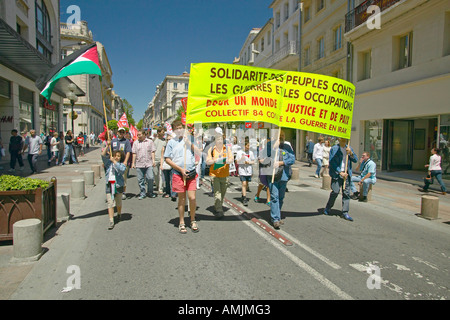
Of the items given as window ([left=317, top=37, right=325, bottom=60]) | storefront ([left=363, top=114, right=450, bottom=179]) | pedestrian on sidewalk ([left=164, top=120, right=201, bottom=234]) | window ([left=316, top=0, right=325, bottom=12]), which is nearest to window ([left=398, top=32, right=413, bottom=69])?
storefront ([left=363, top=114, right=450, bottom=179])

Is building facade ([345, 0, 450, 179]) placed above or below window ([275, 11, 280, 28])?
below

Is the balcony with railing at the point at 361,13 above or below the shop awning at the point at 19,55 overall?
above

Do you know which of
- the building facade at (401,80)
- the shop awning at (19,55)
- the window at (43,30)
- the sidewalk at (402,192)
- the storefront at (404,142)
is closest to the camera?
the sidewalk at (402,192)

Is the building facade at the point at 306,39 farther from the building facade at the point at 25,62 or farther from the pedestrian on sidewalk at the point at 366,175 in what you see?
the building facade at the point at 25,62

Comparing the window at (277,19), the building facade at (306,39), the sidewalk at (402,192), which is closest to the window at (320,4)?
the building facade at (306,39)

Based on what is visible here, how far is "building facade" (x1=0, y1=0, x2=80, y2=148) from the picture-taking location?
14.1 meters

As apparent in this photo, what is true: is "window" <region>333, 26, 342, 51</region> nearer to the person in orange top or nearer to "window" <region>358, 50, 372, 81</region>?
"window" <region>358, 50, 372, 81</region>

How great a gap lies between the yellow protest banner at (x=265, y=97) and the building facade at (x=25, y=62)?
9457 mm

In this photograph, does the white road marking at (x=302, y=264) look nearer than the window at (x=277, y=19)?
Yes

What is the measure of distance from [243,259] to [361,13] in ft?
54.6

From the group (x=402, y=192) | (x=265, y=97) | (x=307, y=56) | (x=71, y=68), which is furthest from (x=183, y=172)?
(x=307, y=56)

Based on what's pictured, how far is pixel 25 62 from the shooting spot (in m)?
16.2

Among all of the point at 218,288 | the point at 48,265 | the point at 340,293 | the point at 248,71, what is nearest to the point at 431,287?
the point at 340,293

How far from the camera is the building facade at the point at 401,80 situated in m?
11.7
